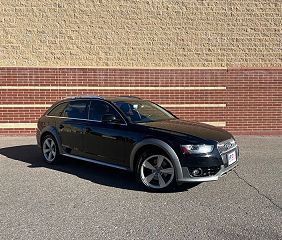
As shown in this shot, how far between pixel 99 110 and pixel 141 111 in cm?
76

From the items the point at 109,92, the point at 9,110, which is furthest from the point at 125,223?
the point at 9,110

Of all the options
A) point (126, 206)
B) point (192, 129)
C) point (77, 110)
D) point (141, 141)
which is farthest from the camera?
point (77, 110)

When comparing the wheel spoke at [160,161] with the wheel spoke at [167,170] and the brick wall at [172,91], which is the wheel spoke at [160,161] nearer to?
the wheel spoke at [167,170]

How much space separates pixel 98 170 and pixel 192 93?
5.09 metres

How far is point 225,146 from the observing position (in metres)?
4.72

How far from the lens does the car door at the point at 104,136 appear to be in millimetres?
5027

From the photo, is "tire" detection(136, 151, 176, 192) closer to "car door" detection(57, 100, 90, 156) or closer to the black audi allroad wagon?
the black audi allroad wagon

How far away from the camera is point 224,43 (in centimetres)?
1017

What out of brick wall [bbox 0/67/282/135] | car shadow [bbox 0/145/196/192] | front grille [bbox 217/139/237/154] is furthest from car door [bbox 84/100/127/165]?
brick wall [bbox 0/67/282/135]

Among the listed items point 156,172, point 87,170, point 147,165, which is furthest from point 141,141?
point 87,170

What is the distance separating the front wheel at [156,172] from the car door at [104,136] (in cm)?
42

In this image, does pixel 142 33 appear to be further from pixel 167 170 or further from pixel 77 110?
pixel 167 170

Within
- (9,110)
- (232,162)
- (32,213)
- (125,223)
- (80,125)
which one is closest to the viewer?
(125,223)

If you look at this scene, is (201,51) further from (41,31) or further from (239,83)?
(41,31)
